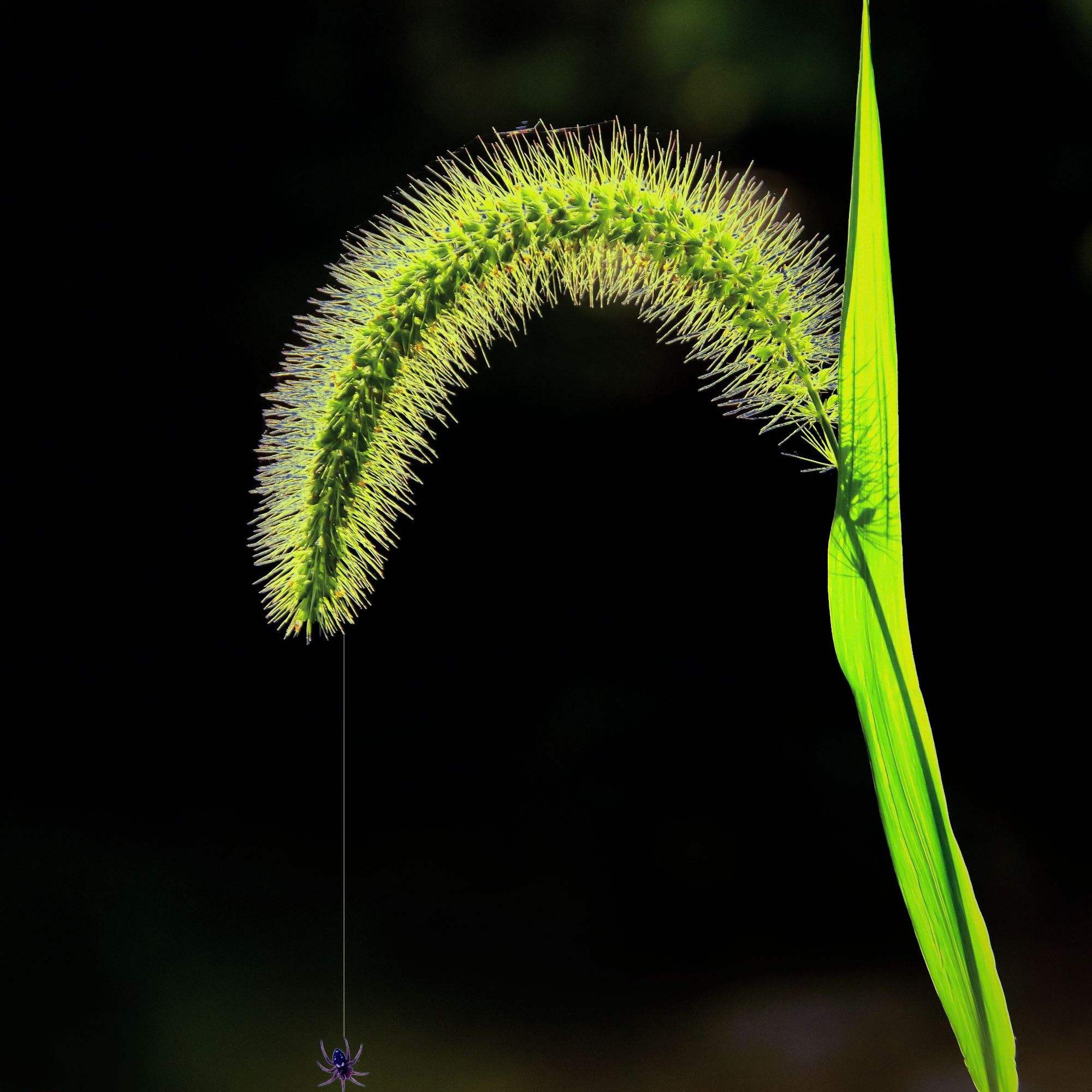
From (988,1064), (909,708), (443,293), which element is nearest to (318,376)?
(443,293)

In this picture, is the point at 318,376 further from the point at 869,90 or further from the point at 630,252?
the point at 869,90

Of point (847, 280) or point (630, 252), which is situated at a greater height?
point (630, 252)

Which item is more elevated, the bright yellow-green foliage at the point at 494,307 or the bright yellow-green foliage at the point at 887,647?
the bright yellow-green foliage at the point at 494,307

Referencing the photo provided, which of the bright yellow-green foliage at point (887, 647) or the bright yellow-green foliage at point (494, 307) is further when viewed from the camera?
the bright yellow-green foliage at point (494, 307)

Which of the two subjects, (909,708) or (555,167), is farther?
(555,167)
